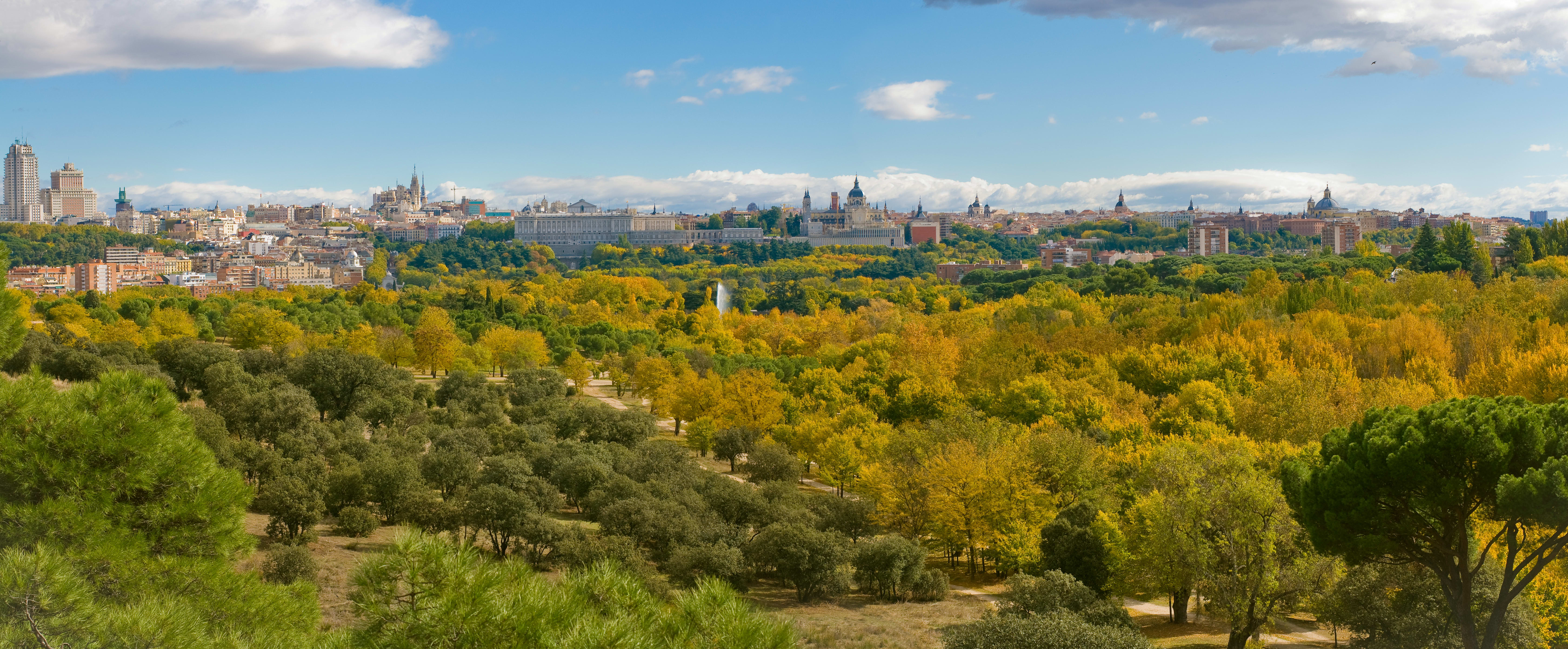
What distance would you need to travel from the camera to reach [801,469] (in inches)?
1175

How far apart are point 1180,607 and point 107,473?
15132 millimetres

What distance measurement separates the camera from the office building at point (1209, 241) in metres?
135

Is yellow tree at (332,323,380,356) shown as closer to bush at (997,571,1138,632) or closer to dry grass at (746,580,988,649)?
dry grass at (746,580,988,649)

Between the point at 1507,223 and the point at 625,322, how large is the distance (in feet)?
560

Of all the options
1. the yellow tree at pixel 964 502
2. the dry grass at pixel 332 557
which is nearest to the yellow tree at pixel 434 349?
the dry grass at pixel 332 557

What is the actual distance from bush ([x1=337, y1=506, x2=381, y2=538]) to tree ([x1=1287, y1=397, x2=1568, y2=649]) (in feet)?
52.0

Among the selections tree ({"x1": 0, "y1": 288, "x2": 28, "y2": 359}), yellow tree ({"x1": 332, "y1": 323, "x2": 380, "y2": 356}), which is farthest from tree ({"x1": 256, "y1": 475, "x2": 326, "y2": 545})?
yellow tree ({"x1": 332, "y1": 323, "x2": 380, "y2": 356})

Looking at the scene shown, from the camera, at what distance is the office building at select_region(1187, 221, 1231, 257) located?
135m

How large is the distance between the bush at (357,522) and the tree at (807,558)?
7.29 metres

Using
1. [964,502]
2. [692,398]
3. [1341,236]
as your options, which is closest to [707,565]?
[964,502]

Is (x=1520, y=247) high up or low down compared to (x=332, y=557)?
up

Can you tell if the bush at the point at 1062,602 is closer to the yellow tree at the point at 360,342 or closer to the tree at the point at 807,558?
the tree at the point at 807,558

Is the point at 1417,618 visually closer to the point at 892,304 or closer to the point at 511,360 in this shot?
the point at 511,360

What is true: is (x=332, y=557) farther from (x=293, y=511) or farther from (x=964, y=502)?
(x=964, y=502)
